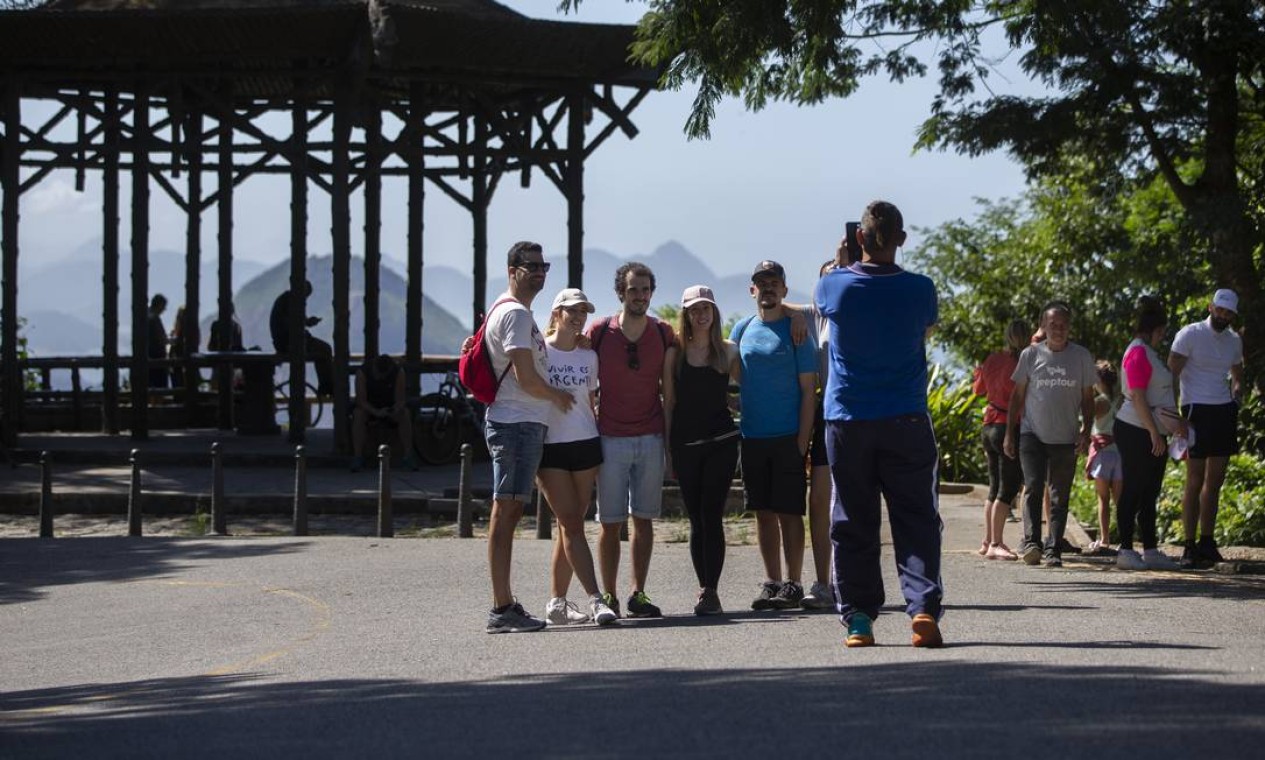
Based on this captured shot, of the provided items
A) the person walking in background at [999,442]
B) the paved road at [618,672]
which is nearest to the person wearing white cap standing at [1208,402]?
the paved road at [618,672]

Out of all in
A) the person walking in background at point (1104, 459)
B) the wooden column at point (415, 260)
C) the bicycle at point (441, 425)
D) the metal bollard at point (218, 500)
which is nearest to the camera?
the person walking in background at point (1104, 459)

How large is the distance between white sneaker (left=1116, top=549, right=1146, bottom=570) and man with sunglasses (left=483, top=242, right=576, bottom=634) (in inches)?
201

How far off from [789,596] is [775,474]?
0.73 metres

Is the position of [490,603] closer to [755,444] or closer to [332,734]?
[755,444]

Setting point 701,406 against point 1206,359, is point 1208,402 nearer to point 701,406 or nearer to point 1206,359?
point 1206,359

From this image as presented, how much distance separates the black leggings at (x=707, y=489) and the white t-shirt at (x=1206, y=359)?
4150 mm

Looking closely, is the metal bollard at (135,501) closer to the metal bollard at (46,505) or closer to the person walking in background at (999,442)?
the metal bollard at (46,505)

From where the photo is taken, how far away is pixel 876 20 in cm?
1705

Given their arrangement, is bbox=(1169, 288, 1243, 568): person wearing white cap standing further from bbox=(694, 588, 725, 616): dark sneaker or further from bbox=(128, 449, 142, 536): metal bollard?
bbox=(128, 449, 142, 536): metal bollard

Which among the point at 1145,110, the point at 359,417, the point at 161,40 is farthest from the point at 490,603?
the point at 161,40

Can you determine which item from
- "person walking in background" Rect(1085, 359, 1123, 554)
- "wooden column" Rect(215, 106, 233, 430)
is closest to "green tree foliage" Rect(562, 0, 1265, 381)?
"person walking in background" Rect(1085, 359, 1123, 554)

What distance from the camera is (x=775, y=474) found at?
11.0 meters

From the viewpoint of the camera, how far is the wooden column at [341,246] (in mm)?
23531

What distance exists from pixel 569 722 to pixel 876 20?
1063 centimetres
